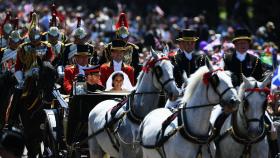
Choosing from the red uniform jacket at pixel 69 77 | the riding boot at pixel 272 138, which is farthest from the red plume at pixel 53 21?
the riding boot at pixel 272 138

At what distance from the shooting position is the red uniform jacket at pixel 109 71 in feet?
56.2

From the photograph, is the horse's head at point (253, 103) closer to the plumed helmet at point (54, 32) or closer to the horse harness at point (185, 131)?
the horse harness at point (185, 131)

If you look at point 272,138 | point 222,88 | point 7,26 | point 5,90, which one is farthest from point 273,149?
point 7,26

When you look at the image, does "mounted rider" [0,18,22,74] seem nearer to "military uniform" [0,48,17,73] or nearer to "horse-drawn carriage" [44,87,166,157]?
"military uniform" [0,48,17,73]

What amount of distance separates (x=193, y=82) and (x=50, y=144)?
422 cm

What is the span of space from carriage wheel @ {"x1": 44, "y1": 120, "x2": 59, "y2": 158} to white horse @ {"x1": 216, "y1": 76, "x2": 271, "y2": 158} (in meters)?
3.17

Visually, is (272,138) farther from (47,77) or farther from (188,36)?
(47,77)

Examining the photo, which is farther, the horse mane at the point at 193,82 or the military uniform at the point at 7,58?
the military uniform at the point at 7,58

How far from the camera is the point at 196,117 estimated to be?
43.5 ft

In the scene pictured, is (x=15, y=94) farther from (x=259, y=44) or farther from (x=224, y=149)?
(x=259, y=44)

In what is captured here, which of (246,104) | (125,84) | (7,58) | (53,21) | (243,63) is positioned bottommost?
(246,104)

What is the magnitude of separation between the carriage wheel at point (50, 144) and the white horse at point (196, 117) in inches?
131

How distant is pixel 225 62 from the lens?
49.4 ft

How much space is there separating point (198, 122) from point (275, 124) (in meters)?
2.85
